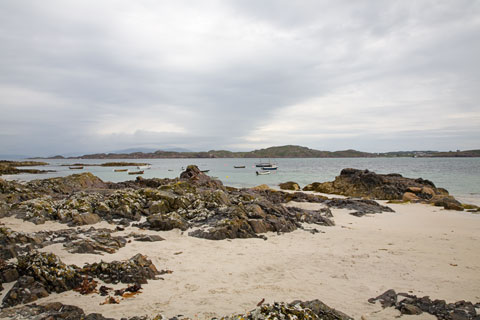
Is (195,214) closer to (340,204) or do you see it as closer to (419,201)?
(340,204)

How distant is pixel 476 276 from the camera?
24.2 ft

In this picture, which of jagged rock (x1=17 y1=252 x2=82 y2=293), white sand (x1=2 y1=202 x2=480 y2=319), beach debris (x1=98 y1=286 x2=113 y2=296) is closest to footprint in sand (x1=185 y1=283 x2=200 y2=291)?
white sand (x1=2 y1=202 x2=480 y2=319)

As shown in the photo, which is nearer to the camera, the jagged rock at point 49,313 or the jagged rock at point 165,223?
the jagged rock at point 49,313

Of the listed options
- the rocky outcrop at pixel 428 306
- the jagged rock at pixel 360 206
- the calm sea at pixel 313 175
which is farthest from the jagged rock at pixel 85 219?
the calm sea at pixel 313 175

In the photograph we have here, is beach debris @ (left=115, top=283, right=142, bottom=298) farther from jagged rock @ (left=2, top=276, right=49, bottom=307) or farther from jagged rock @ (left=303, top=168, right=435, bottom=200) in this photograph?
jagged rock @ (left=303, top=168, right=435, bottom=200)

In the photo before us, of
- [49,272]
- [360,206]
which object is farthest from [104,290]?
[360,206]

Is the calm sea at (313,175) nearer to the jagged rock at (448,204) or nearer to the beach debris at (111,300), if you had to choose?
the jagged rock at (448,204)

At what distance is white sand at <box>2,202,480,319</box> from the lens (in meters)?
5.64

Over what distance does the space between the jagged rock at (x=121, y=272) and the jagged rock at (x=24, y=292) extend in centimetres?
99

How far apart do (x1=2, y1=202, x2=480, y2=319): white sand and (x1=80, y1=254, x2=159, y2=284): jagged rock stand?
1.22 feet

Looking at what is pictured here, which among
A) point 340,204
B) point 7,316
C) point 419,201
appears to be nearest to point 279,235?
point 7,316

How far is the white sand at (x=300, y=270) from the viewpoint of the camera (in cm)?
564

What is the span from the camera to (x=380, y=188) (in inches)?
1070

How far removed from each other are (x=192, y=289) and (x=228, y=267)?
1713 mm
